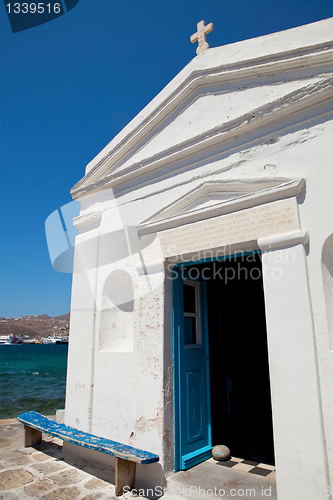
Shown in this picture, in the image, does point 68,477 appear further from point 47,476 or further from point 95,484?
point 95,484

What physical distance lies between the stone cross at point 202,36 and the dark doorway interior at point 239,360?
3.23 m

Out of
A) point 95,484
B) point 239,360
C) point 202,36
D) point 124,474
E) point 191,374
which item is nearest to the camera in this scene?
point 124,474

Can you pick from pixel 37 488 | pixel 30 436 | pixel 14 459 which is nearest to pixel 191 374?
pixel 37 488

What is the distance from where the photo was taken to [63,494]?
392 cm

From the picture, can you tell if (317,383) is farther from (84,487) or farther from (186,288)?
(84,487)

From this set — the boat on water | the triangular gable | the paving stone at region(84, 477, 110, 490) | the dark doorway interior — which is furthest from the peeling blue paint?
the boat on water

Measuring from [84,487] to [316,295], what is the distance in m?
3.60

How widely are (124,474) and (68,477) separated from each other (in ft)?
3.25

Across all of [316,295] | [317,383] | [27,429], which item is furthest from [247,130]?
[27,429]

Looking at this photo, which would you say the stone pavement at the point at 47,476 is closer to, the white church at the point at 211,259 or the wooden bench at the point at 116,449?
the wooden bench at the point at 116,449

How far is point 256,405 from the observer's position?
6598mm

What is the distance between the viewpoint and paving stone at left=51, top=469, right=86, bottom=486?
4289 mm

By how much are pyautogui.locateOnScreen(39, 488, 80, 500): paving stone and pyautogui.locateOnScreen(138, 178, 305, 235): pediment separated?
3307 mm

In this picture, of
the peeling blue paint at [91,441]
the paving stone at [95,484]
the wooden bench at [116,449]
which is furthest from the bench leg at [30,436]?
the paving stone at [95,484]
